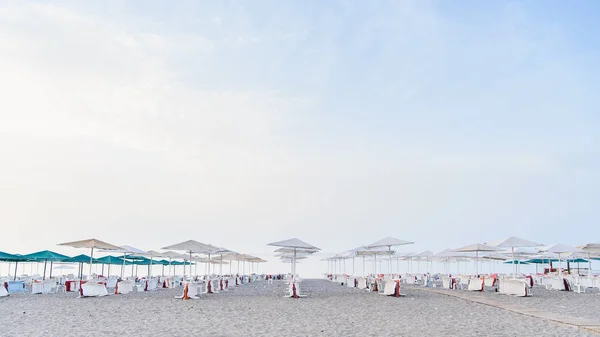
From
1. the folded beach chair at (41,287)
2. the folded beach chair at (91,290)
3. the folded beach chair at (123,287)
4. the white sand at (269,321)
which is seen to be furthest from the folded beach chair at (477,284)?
the folded beach chair at (41,287)

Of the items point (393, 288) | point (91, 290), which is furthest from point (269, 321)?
point (91, 290)

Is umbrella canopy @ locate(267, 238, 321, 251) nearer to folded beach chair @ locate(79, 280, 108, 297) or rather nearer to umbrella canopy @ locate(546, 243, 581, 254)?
folded beach chair @ locate(79, 280, 108, 297)

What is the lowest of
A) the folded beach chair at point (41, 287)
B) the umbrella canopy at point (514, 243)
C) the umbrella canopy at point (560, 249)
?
the folded beach chair at point (41, 287)

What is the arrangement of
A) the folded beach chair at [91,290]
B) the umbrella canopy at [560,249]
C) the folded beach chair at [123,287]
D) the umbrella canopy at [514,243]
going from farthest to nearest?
the umbrella canopy at [560,249], the folded beach chair at [123,287], the umbrella canopy at [514,243], the folded beach chair at [91,290]

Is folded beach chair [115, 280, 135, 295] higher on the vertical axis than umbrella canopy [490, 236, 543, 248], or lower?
lower

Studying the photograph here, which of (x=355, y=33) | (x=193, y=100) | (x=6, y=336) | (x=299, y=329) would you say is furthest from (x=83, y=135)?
(x=299, y=329)

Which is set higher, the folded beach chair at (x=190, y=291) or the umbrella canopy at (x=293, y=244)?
the umbrella canopy at (x=293, y=244)

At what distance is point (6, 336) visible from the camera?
7.73 metres

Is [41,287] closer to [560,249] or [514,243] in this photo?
[514,243]

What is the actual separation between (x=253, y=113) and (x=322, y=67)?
163 inches

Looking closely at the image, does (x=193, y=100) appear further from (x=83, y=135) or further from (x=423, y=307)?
(x=423, y=307)

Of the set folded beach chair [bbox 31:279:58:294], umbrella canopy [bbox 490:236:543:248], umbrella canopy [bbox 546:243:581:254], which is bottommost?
folded beach chair [bbox 31:279:58:294]

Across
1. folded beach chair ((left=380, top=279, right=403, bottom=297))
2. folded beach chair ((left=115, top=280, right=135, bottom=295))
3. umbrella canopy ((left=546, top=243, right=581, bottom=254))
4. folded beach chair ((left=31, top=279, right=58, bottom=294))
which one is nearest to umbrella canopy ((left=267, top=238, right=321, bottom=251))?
folded beach chair ((left=380, top=279, right=403, bottom=297))

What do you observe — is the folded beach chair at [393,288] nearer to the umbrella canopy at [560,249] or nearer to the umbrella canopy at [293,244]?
the umbrella canopy at [293,244]
